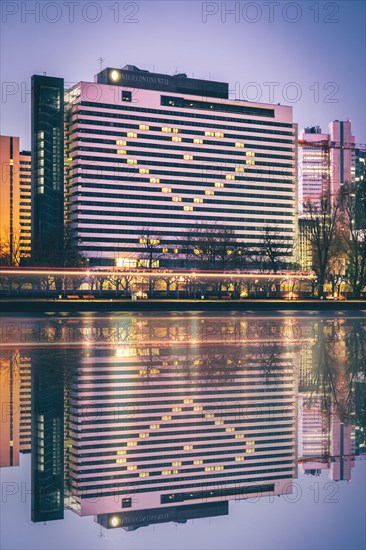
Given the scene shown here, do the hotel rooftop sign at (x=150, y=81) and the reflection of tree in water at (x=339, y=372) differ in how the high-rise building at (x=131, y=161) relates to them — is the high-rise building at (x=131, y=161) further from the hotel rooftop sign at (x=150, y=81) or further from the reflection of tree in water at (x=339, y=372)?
the reflection of tree in water at (x=339, y=372)

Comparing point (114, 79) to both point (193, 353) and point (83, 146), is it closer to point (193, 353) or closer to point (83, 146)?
point (83, 146)

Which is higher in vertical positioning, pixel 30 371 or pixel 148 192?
pixel 148 192

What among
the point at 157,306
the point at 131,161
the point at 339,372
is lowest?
the point at 157,306

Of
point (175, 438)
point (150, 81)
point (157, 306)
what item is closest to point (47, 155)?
point (150, 81)

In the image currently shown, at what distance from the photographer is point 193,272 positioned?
112 meters

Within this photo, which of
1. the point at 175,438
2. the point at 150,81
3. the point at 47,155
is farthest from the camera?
the point at 150,81

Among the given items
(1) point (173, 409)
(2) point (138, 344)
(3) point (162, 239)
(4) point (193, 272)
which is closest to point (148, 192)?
(3) point (162, 239)

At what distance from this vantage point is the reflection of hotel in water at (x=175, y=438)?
659 cm

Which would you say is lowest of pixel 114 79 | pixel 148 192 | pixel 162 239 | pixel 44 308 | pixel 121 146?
pixel 44 308

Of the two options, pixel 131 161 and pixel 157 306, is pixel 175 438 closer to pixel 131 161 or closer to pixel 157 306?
pixel 157 306

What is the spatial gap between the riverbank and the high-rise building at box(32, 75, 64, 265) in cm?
10554

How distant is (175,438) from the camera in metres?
8.84

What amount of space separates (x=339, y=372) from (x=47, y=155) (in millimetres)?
165173

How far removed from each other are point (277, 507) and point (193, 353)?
44.8 feet
